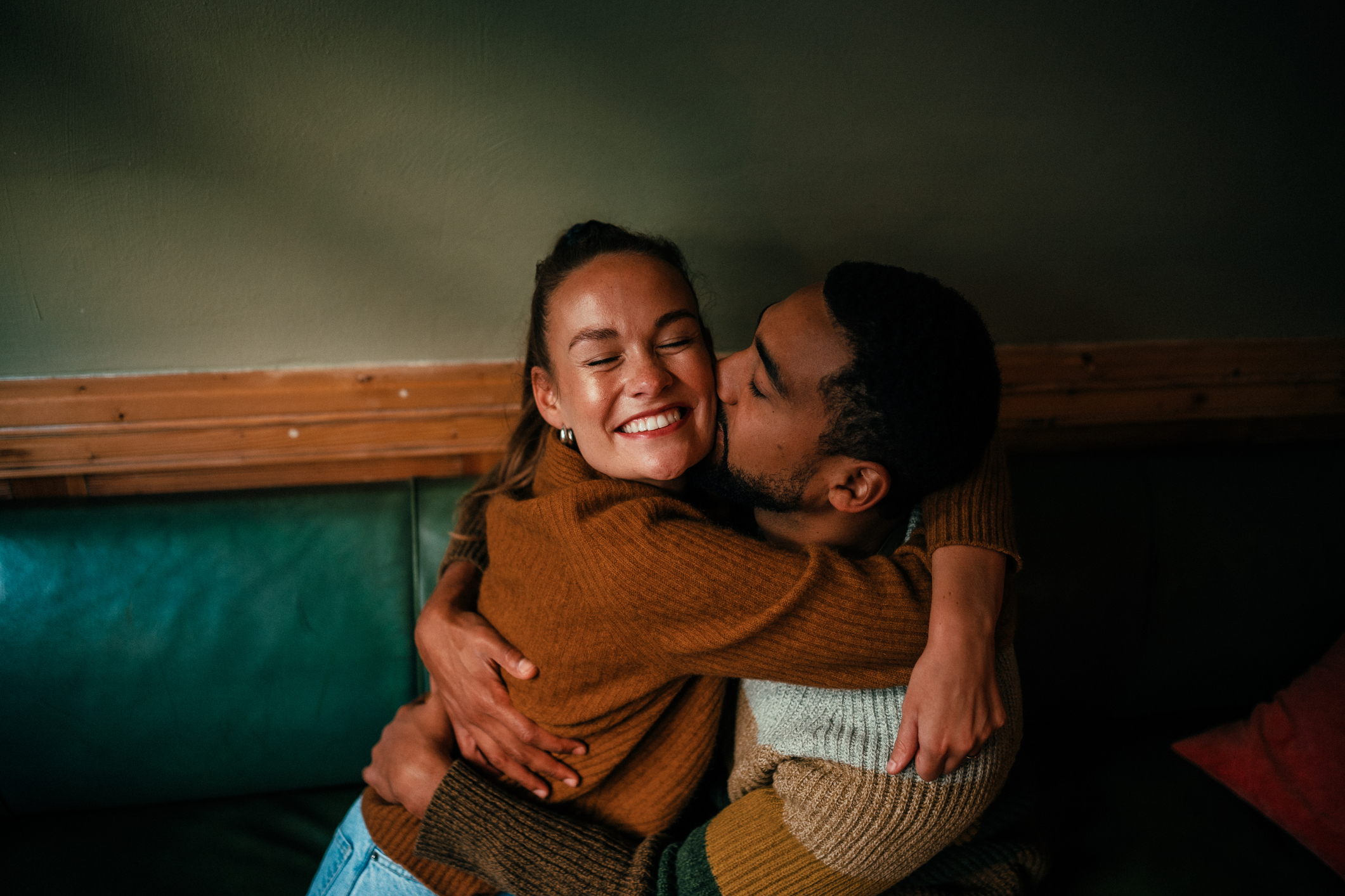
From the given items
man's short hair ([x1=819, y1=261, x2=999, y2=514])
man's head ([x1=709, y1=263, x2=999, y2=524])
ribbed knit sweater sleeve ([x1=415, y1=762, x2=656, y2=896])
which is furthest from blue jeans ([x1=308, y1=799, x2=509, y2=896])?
man's short hair ([x1=819, y1=261, x2=999, y2=514])

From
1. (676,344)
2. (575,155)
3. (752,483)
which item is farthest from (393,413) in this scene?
(752,483)

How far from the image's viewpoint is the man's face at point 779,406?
0.94 metres

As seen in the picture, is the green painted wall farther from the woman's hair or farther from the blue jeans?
the blue jeans

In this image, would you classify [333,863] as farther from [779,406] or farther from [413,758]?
[779,406]

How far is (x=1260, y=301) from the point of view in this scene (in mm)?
1742

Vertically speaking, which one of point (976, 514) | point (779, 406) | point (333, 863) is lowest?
point (333, 863)

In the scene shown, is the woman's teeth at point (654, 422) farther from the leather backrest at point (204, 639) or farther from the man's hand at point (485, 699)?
the leather backrest at point (204, 639)

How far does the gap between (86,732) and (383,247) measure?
3.54ft

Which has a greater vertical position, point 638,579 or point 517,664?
point 638,579

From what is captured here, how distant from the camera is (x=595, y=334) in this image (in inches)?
40.6

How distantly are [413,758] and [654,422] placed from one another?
65cm

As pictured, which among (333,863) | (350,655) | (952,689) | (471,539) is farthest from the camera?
(350,655)

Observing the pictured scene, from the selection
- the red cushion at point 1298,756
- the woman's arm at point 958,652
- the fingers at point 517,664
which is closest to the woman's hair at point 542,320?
the fingers at point 517,664

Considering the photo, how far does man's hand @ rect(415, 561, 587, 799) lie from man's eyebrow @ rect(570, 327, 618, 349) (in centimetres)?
47
